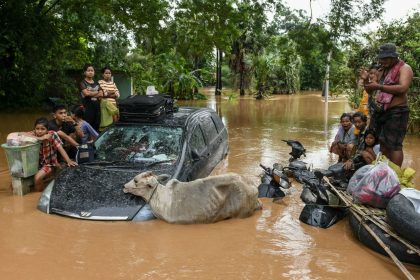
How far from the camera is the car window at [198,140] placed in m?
6.55

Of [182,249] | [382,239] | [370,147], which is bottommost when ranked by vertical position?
[182,249]

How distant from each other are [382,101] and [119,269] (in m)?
4.22

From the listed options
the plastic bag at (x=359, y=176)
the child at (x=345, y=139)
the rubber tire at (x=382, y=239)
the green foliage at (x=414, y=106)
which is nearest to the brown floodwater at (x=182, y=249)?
the rubber tire at (x=382, y=239)

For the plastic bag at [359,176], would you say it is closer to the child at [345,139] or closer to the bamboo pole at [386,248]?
the bamboo pole at [386,248]

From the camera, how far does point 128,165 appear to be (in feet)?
19.5

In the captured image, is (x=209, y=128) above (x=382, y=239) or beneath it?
above

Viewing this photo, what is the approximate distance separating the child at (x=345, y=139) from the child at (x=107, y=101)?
4.25 m

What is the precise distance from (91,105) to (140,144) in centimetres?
241

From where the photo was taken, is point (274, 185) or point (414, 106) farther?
point (414, 106)

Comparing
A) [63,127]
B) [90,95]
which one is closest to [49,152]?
[63,127]

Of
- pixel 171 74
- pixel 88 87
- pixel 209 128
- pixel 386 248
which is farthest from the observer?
pixel 171 74

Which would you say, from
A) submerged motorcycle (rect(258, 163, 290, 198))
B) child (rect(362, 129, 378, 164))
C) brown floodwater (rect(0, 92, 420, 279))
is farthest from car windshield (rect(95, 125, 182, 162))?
child (rect(362, 129, 378, 164))

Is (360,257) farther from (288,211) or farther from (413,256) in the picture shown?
(288,211)

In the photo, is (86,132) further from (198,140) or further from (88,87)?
(198,140)
